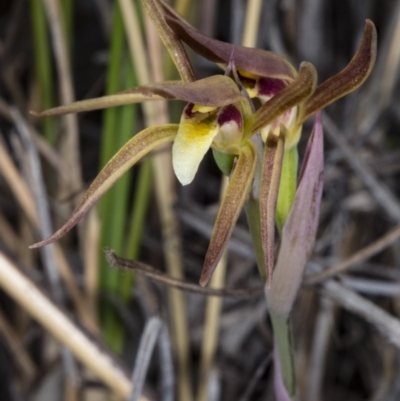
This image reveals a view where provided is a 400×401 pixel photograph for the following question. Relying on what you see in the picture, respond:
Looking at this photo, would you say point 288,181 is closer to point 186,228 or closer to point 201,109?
point 201,109

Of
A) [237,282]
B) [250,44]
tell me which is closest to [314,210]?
[250,44]

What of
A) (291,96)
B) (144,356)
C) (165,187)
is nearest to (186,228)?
(165,187)

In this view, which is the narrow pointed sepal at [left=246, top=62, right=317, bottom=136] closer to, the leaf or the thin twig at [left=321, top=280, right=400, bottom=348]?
the leaf

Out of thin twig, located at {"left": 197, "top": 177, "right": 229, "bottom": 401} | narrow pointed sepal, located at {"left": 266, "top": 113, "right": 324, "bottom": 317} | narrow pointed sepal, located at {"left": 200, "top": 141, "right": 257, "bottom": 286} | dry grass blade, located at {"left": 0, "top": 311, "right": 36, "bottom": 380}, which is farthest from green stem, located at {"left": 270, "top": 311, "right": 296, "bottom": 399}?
dry grass blade, located at {"left": 0, "top": 311, "right": 36, "bottom": 380}

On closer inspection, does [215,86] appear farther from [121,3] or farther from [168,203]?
[168,203]

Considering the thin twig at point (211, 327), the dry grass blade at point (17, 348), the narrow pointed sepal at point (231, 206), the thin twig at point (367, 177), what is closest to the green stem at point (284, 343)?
the narrow pointed sepal at point (231, 206)

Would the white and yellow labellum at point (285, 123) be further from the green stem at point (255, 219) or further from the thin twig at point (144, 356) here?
the thin twig at point (144, 356)
